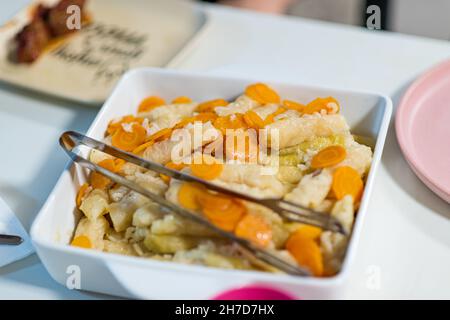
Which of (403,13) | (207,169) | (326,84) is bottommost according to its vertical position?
(403,13)

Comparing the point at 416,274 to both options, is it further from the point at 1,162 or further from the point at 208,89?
the point at 1,162

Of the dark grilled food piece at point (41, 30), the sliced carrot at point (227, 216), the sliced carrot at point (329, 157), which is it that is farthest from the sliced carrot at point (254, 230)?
the dark grilled food piece at point (41, 30)

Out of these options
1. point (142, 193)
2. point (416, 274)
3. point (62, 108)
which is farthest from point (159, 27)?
point (416, 274)

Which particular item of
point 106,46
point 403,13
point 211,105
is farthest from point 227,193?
point 403,13

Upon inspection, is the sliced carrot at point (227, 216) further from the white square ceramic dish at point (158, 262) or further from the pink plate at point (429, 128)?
the pink plate at point (429, 128)

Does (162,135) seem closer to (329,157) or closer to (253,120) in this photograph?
(253,120)

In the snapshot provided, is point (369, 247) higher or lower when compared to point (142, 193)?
lower
